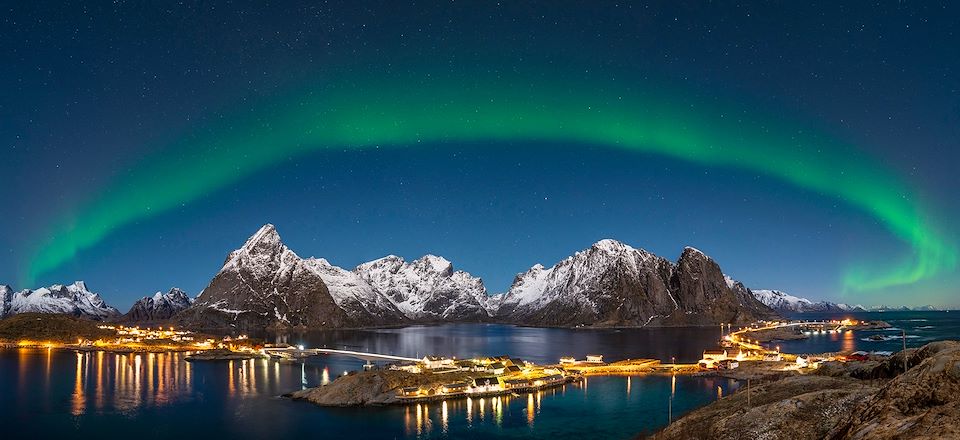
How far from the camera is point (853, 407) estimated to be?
34938mm

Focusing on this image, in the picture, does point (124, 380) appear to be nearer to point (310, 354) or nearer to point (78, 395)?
point (78, 395)

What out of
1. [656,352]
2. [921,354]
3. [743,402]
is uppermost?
[921,354]

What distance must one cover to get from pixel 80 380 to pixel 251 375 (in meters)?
31.0

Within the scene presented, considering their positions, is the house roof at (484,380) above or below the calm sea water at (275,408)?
above

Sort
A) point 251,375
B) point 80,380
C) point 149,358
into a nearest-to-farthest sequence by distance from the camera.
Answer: point 80,380 → point 251,375 → point 149,358

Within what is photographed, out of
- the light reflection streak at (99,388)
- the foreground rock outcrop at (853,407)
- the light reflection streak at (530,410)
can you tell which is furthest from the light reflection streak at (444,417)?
the light reflection streak at (99,388)

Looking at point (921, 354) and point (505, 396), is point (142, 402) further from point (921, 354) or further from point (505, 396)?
point (921, 354)

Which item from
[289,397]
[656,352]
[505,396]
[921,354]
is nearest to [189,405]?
[289,397]

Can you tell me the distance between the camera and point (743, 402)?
50000mm

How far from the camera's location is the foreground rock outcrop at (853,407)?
21.0 metres

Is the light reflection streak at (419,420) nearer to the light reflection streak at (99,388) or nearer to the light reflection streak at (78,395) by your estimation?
the light reflection streak at (99,388)

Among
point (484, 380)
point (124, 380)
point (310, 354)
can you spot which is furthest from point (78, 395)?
point (310, 354)

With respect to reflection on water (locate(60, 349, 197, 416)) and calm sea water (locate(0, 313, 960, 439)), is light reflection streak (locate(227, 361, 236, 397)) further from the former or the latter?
reflection on water (locate(60, 349, 197, 416))

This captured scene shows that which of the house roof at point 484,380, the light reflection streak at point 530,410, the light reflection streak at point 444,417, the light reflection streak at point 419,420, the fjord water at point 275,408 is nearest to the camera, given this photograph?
the light reflection streak at point 419,420
